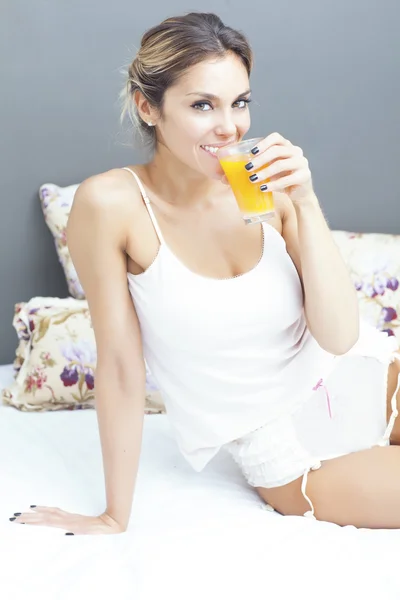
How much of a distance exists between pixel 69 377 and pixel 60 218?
1.91 ft

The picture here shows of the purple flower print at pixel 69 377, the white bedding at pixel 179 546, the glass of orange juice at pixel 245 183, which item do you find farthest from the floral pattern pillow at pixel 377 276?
the glass of orange juice at pixel 245 183

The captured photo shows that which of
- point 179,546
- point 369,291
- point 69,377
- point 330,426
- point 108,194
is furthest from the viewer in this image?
point 369,291

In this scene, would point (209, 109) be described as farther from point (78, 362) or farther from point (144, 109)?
point (78, 362)

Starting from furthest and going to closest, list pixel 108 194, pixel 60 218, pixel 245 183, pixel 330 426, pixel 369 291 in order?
pixel 60 218 < pixel 369 291 < pixel 330 426 < pixel 108 194 < pixel 245 183

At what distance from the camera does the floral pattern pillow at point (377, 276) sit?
2.42 meters

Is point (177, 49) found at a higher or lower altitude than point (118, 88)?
higher

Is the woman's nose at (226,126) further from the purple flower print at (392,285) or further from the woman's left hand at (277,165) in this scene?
the purple flower print at (392,285)

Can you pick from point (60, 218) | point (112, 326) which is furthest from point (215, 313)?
point (60, 218)

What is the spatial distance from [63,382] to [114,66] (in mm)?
1086

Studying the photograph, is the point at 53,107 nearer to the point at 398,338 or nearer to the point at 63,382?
the point at 63,382

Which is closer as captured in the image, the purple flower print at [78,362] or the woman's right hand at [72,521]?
the woman's right hand at [72,521]

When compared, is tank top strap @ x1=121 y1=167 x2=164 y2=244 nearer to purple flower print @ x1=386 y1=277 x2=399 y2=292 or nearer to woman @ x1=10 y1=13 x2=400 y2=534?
woman @ x1=10 y1=13 x2=400 y2=534

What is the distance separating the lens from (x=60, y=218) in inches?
102

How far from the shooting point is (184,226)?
1.66 m
